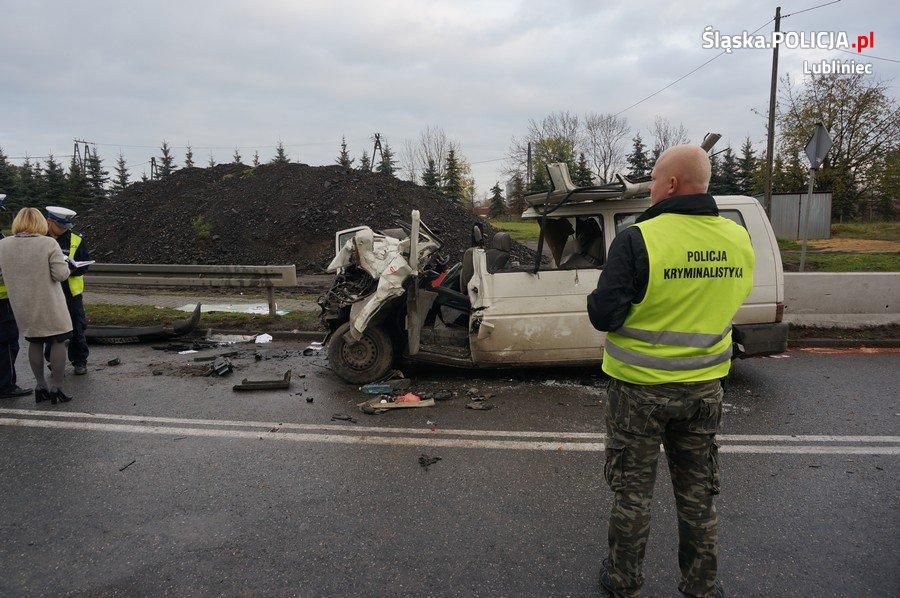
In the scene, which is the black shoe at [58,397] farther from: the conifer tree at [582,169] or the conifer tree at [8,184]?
the conifer tree at [8,184]

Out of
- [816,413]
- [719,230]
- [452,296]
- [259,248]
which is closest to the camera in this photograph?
[719,230]

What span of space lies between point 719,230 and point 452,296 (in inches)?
143

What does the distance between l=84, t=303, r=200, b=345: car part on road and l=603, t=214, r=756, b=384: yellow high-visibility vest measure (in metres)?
7.15

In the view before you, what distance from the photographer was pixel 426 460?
375 cm

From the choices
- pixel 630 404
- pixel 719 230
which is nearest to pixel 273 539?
pixel 630 404

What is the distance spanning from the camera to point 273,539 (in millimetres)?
2852

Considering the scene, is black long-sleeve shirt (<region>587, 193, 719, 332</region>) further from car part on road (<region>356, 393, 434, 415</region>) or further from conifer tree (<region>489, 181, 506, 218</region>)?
conifer tree (<region>489, 181, 506, 218</region>)

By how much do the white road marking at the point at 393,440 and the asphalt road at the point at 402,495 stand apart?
0.8 inches

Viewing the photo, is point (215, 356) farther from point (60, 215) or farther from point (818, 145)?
point (818, 145)

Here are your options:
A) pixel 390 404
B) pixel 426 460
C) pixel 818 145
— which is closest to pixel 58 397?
pixel 390 404

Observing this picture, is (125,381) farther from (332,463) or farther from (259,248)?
(259,248)

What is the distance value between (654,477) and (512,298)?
3184 mm

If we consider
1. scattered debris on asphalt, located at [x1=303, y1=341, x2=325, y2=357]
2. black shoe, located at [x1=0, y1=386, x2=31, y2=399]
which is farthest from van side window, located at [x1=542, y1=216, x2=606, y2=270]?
black shoe, located at [x1=0, y1=386, x2=31, y2=399]

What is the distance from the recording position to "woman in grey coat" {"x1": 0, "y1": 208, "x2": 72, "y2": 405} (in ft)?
16.2
